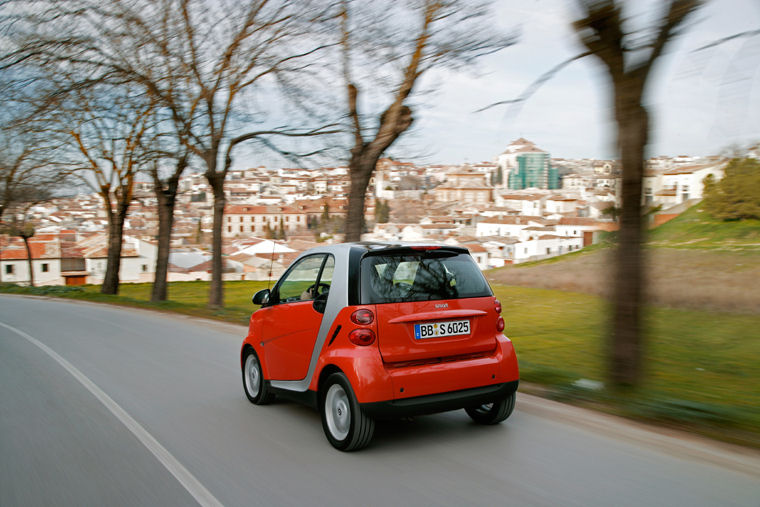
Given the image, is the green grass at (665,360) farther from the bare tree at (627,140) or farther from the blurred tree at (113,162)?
the blurred tree at (113,162)

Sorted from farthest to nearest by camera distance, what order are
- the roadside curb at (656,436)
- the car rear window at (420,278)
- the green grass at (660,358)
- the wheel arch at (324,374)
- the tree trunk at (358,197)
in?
the tree trunk at (358,197)
the green grass at (660,358)
the wheel arch at (324,374)
the car rear window at (420,278)
the roadside curb at (656,436)

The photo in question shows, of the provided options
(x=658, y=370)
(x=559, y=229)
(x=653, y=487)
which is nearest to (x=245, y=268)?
(x=559, y=229)

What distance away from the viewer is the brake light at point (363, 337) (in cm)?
455

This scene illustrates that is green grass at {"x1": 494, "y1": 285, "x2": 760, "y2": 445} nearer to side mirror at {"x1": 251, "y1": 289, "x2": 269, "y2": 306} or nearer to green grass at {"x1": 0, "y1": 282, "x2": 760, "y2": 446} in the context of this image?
green grass at {"x1": 0, "y1": 282, "x2": 760, "y2": 446}

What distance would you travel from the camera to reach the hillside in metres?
19.4

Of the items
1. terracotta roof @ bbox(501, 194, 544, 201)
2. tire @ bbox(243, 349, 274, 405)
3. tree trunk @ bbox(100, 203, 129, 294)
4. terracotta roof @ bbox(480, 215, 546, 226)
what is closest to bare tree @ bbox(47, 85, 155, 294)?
tree trunk @ bbox(100, 203, 129, 294)

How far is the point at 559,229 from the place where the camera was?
68000 mm

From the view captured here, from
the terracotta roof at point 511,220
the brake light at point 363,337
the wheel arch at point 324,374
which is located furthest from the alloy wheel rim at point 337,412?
the terracotta roof at point 511,220

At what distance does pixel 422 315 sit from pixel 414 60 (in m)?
10.3

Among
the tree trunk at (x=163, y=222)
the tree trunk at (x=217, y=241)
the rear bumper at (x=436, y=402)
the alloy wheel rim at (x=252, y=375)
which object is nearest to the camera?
the rear bumper at (x=436, y=402)

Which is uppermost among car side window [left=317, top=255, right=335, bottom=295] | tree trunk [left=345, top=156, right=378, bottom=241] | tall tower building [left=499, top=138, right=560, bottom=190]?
tall tower building [left=499, top=138, right=560, bottom=190]

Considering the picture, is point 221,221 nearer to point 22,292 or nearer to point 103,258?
point 22,292

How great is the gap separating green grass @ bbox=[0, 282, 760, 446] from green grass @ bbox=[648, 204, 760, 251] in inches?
494

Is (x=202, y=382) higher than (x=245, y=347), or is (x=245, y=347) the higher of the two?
(x=245, y=347)
